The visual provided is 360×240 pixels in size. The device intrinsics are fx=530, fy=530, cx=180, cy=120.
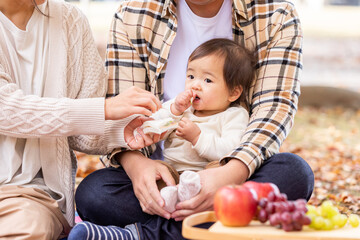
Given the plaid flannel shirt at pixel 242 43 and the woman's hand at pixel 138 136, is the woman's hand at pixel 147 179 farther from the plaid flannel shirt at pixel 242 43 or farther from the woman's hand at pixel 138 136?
the plaid flannel shirt at pixel 242 43

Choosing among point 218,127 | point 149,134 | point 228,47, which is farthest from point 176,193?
point 228,47

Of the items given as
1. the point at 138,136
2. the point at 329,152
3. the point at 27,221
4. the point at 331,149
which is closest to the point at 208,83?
the point at 138,136

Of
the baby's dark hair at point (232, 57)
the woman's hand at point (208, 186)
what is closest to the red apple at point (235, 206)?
the woman's hand at point (208, 186)

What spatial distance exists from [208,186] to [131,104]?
46 cm

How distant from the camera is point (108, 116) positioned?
7.25 ft

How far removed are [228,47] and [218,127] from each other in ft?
1.28

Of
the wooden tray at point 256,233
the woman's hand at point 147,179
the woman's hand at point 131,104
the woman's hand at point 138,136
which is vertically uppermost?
the woman's hand at point 131,104

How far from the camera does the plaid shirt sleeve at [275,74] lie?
2471 millimetres

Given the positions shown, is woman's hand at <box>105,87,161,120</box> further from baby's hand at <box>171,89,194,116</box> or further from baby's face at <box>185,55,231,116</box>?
baby's face at <box>185,55,231,116</box>

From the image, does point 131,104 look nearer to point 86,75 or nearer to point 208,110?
point 86,75

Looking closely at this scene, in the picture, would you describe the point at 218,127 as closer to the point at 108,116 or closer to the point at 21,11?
the point at 108,116

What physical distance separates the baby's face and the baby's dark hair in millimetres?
24

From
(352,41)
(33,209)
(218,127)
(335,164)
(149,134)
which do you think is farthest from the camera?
(352,41)

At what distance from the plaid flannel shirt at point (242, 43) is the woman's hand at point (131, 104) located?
45cm
